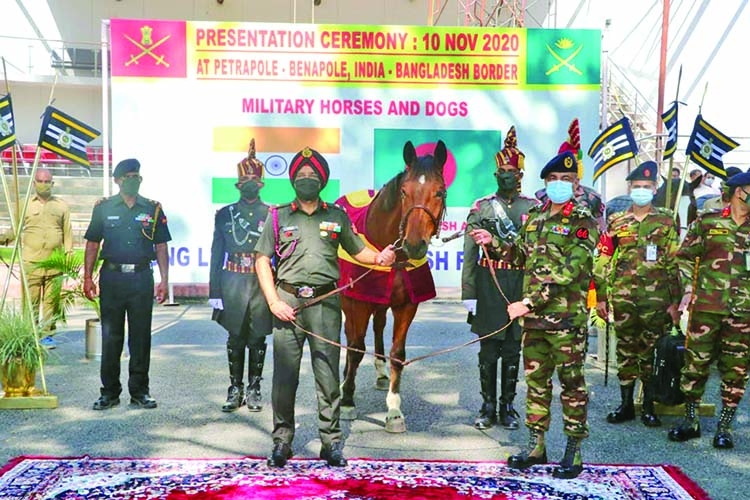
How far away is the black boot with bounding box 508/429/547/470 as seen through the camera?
5.22 m

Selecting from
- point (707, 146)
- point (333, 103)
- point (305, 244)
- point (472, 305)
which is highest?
point (333, 103)

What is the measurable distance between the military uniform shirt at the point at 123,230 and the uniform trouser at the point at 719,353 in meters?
4.48

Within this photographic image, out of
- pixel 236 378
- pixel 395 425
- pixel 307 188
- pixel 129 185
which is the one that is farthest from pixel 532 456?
pixel 129 185

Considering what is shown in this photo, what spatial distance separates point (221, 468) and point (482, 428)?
7.11 feet

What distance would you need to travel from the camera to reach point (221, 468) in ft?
16.8

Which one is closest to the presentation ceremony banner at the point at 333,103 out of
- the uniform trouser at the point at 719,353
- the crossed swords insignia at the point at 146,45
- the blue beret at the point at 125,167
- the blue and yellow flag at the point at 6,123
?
the crossed swords insignia at the point at 146,45

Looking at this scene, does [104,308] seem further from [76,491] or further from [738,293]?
[738,293]

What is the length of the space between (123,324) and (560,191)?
3904 mm

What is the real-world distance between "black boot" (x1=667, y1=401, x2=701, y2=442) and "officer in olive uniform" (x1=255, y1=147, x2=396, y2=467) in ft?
8.43

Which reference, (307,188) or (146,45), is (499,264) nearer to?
(307,188)

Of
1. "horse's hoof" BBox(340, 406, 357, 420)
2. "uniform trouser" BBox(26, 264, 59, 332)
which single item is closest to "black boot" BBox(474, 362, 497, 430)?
"horse's hoof" BBox(340, 406, 357, 420)

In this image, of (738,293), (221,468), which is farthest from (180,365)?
(738,293)

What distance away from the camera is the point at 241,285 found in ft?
22.5

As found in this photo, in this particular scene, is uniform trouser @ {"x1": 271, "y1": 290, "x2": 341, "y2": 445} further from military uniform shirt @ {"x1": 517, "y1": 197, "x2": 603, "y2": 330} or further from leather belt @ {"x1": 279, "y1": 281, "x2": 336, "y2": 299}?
Result: military uniform shirt @ {"x1": 517, "y1": 197, "x2": 603, "y2": 330}
